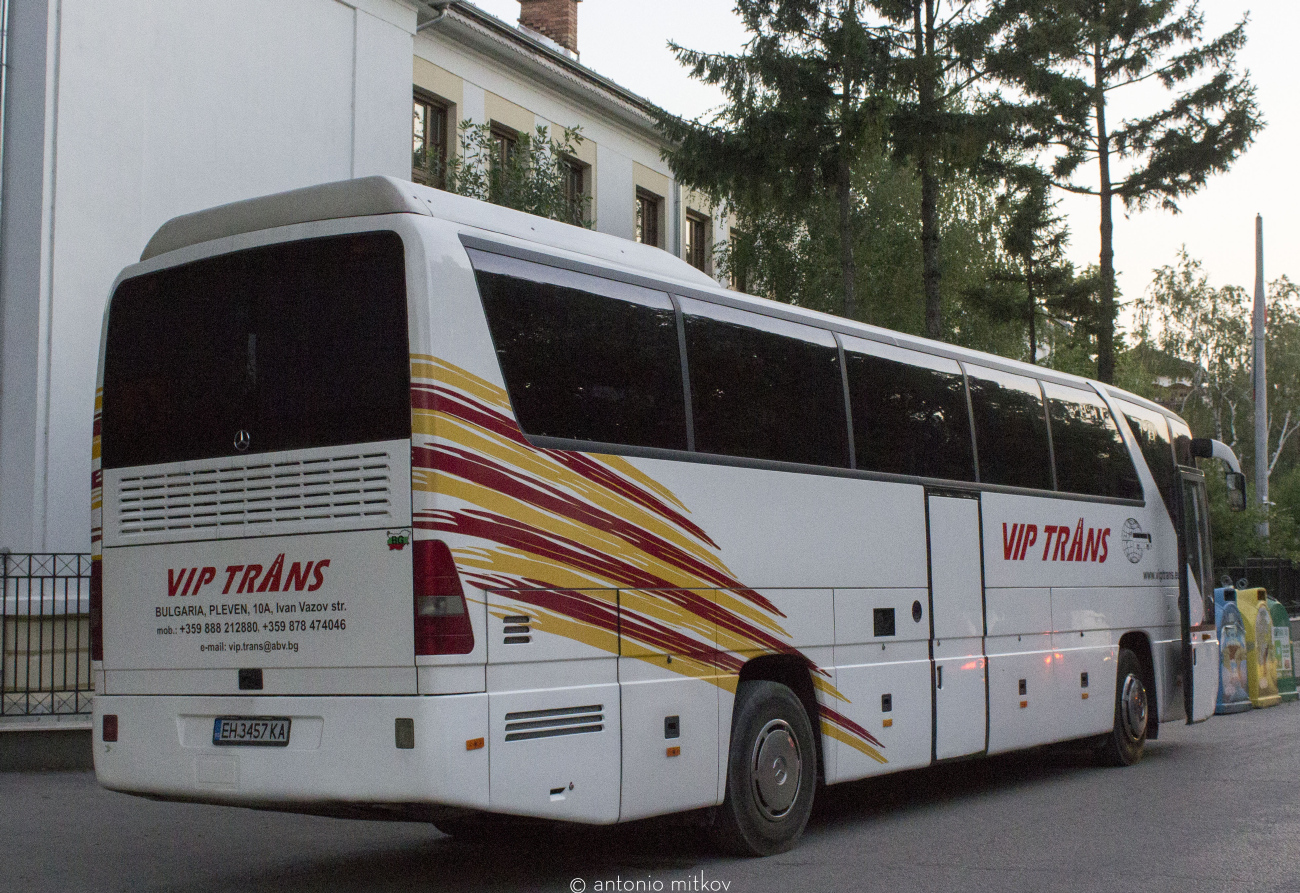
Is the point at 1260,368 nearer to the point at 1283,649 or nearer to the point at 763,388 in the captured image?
the point at 1283,649

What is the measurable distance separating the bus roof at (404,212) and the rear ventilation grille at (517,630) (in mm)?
1928

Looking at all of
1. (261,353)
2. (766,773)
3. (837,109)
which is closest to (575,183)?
(837,109)

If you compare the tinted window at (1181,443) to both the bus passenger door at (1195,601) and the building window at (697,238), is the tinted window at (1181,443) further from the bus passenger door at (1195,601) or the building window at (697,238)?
the building window at (697,238)

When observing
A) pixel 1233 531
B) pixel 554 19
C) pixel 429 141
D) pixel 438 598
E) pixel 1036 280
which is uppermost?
pixel 554 19

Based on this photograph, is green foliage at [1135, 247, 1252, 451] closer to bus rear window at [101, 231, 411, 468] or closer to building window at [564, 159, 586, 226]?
building window at [564, 159, 586, 226]

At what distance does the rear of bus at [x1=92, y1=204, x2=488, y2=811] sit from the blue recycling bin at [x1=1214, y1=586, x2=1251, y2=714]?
12.3 m

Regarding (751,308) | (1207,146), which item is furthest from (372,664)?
(1207,146)

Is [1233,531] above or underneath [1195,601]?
above

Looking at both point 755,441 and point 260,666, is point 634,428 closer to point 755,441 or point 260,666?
point 755,441

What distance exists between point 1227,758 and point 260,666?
9.39m

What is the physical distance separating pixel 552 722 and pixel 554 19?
25.2m

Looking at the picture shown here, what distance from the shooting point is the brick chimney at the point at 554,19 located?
2933cm

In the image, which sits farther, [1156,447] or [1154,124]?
[1154,124]

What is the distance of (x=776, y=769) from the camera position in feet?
26.9
